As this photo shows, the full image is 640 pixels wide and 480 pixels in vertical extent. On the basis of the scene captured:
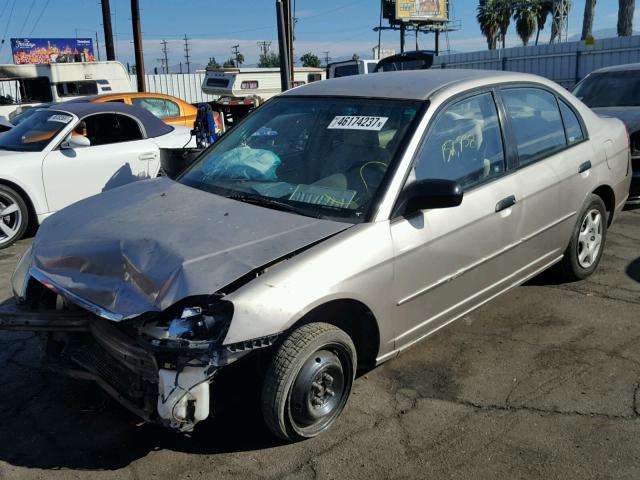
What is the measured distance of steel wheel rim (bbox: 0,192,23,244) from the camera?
6725 millimetres

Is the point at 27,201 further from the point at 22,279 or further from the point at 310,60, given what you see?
the point at 310,60

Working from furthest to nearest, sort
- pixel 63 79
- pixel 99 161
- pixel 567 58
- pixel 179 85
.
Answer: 1. pixel 179 85
2. pixel 63 79
3. pixel 567 58
4. pixel 99 161

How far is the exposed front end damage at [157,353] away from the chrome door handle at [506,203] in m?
1.79

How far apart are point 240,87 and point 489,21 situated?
138ft

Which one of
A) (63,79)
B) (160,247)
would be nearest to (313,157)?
(160,247)

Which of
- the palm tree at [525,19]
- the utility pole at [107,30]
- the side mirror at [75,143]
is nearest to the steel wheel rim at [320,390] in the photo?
the side mirror at [75,143]

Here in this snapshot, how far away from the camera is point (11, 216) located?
684cm

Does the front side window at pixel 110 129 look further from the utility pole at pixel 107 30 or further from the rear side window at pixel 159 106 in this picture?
the utility pole at pixel 107 30

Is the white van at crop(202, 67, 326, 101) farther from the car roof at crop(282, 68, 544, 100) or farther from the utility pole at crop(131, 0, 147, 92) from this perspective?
the car roof at crop(282, 68, 544, 100)

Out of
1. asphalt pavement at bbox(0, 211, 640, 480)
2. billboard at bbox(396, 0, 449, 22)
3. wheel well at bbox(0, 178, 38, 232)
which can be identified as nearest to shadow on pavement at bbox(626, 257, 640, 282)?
asphalt pavement at bbox(0, 211, 640, 480)

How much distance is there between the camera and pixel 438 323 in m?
3.64

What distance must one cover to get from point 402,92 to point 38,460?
2.79 meters

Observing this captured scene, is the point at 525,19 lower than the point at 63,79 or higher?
higher

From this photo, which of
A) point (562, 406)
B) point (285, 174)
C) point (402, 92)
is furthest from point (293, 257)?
point (562, 406)
